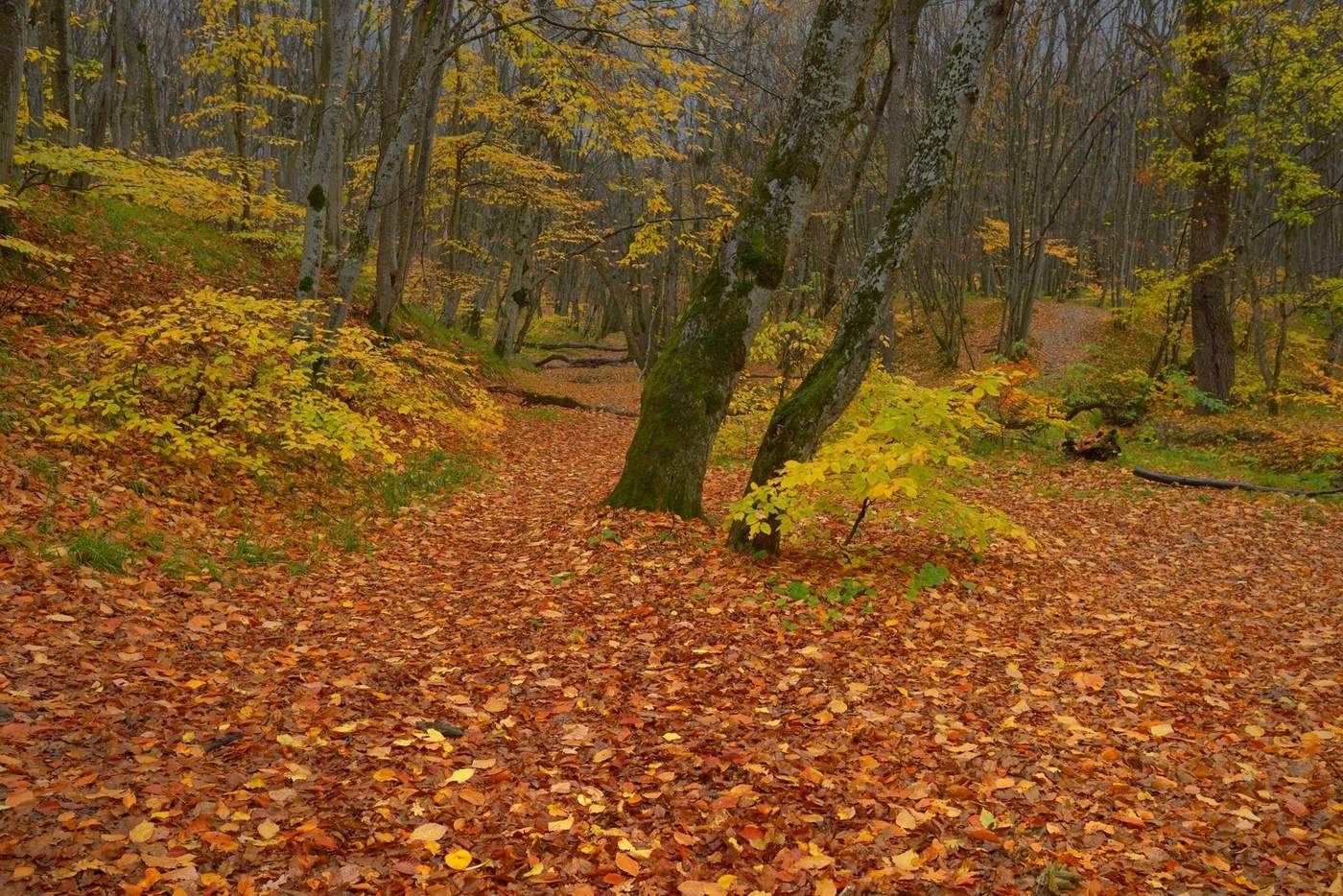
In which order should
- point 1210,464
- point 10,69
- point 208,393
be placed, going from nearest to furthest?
point 208,393 < point 10,69 < point 1210,464

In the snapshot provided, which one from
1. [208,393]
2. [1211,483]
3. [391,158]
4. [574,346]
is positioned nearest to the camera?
[208,393]

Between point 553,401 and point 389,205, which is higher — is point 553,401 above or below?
below

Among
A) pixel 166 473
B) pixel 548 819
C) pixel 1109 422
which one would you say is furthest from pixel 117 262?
pixel 1109 422

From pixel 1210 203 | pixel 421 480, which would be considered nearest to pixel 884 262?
pixel 421 480

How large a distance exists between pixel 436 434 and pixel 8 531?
22.7 ft

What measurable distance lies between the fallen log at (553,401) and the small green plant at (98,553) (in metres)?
12.5

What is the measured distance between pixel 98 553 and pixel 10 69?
5870 millimetres

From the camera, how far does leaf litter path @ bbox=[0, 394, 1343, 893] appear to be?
2.86 metres

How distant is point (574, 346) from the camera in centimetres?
3425

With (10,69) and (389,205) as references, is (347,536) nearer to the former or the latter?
(10,69)

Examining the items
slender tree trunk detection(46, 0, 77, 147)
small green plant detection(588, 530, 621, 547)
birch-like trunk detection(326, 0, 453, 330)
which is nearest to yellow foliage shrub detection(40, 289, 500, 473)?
birch-like trunk detection(326, 0, 453, 330)

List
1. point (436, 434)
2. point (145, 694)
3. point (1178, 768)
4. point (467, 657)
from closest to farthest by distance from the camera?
point (1178, 768)
point (145, 694)
point (467, 657)
point (436, 434)

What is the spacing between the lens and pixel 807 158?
21.6 ft

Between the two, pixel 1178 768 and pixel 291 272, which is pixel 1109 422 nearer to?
pixel 1178 768
